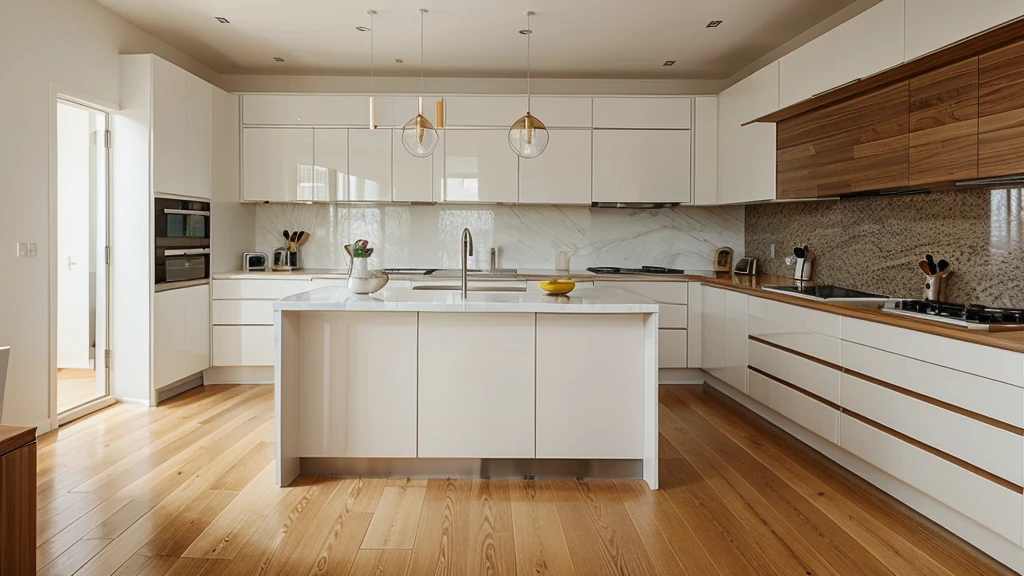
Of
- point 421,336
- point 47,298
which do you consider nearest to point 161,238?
point 47,298

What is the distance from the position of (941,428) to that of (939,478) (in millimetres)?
195

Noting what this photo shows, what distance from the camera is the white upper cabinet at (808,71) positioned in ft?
11.9

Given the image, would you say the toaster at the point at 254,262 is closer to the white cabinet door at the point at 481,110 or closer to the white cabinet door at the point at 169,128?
the white cabinet door at the point at 169,128

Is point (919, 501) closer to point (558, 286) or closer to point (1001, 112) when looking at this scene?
point (1001, 112)

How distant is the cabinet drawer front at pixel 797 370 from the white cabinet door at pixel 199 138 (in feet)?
13.3

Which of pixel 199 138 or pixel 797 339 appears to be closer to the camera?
pixel 797 339

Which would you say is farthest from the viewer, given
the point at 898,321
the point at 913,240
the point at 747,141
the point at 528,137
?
the point at 747,141

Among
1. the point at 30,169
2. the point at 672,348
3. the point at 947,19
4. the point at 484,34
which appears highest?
the point at 484,34

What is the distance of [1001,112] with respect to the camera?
256 centimetres

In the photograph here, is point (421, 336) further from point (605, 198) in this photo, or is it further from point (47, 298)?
point (605, 198)

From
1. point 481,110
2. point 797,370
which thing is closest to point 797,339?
point 797,370

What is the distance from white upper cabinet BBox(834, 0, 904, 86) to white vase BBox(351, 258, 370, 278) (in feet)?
8.62

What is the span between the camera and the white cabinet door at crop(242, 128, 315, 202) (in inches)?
215

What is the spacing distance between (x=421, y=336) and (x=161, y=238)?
2.41 metres
